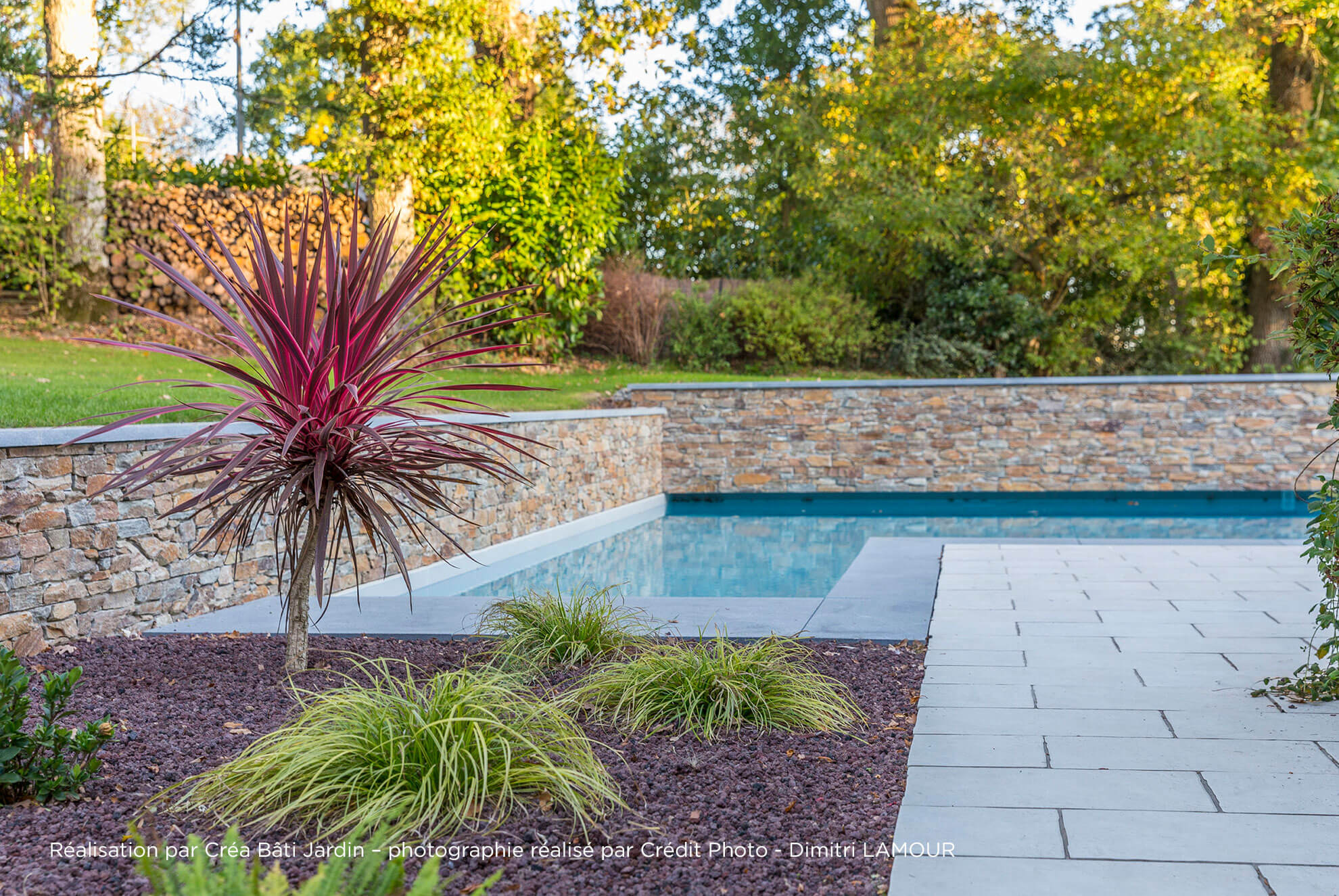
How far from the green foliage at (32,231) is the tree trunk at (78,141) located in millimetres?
140

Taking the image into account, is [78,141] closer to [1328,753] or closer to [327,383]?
[327,383]

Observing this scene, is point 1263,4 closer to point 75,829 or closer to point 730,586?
point 730,586

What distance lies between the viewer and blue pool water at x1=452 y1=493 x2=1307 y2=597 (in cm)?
729

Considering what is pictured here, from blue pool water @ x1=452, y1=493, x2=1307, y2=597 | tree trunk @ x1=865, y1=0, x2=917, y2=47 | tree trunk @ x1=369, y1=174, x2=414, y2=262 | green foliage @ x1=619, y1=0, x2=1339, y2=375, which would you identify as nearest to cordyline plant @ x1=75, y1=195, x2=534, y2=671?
blue pool water @ x1=452, y1=493, x2=1307, y2=597

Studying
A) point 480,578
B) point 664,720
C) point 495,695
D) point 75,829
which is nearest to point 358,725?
point 495,695

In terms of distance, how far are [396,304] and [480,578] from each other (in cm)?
409

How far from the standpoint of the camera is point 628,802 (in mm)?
2521

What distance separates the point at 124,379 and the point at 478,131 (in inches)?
214

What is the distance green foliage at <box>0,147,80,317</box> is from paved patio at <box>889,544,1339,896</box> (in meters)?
9.27

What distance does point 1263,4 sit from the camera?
12836 mm

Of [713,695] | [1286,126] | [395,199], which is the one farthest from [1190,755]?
[1286,126]

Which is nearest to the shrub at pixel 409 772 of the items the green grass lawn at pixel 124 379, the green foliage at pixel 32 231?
the green grass lawn at pixel 124 379

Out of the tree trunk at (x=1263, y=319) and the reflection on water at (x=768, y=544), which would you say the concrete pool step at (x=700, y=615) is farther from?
the tree trunk at (x=1263, y=319)

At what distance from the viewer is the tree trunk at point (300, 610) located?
3533mm
